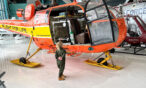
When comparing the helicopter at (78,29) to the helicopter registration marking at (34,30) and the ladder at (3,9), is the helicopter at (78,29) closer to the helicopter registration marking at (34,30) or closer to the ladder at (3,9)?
the helicopter registration marking at (34,30)

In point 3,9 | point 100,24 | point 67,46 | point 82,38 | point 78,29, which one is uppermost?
point 3,9

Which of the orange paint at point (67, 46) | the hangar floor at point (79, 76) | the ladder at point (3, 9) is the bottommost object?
the hangar floor at point (79, 76)

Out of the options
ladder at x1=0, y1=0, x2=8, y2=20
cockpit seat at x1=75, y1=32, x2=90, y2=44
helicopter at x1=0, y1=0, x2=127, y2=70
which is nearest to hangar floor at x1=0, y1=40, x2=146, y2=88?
helicopter at x1=0, y1=0, x2=127, y2=70

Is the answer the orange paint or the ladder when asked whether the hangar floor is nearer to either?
the orange paint

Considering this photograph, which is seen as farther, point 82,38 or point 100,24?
point 82,38

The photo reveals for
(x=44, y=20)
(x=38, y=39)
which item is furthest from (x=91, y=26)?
(x=38, y=39)

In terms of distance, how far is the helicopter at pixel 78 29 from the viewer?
3335mm

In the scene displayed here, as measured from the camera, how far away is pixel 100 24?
3449mm

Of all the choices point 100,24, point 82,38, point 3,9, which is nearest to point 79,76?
point 82,38

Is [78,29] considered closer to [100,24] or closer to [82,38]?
[82,38]

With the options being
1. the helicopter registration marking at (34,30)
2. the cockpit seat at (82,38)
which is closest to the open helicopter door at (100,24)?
the cockpit seat at (82,38)

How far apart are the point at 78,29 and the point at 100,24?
1.40 m

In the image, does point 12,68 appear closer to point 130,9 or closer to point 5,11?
point 130,9

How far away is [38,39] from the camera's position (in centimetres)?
485
